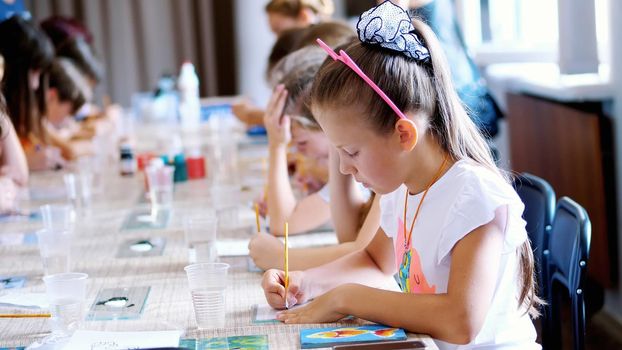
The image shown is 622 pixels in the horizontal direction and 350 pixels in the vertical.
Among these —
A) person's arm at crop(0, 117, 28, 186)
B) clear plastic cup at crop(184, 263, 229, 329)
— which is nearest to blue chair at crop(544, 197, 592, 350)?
clear plastic cup at crop(184, 263, 229, 329)

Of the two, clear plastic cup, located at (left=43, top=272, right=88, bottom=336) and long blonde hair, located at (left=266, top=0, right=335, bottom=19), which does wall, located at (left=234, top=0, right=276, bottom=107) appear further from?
clear plastic cup, located at (left=43, top=272, right=88, bottom=336)

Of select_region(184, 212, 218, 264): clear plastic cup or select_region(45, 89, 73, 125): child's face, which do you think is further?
select_region(45, 89, 73, 125): child's face

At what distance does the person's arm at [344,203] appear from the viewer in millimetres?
2109

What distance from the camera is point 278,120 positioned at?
8.16ft

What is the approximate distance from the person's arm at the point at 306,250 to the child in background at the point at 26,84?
1.92m

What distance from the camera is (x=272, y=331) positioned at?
1.48 m

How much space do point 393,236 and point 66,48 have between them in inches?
129

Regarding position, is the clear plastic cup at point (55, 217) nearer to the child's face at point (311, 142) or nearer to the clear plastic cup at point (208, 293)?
the child's face at point (311, 142)

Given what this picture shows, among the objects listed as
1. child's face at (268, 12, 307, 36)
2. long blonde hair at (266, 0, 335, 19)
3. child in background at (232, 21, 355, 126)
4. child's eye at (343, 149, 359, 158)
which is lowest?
child's eye at (343, 149, 359, 158)

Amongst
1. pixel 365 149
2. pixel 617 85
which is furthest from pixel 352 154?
pixel 617 85

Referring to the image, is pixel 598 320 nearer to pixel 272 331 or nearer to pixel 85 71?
pixel 272 331

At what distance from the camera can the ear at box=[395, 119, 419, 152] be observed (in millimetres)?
1507

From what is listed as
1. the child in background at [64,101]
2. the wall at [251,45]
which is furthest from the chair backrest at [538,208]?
the wall at [251,45]

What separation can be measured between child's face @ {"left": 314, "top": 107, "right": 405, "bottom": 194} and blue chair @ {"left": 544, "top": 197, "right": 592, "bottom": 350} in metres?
0.46
